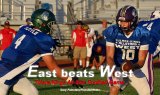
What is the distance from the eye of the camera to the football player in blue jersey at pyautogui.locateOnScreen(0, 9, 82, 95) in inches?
227

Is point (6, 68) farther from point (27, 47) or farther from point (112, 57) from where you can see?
point (112, 57)

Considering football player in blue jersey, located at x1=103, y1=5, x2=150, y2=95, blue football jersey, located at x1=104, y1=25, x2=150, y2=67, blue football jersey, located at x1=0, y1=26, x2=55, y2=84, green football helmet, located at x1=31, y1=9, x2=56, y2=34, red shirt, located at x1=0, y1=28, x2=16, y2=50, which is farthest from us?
red shirt, located at x1=0, y1=28, x2=16, y2=50

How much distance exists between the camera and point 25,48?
586cm

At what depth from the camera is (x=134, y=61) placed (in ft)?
22.5

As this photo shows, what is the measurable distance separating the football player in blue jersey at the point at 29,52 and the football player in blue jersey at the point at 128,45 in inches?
42.7

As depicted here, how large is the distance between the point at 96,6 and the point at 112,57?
826 inches

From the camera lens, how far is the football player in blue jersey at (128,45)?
654cm

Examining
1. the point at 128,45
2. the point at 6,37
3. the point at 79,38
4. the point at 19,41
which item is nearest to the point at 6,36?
the point at 6,37

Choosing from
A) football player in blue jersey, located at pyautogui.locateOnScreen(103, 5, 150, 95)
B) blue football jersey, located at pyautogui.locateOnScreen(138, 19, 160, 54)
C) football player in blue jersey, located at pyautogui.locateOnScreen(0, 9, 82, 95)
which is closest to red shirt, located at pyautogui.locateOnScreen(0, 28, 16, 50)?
blue football jersey, located at pyautogui.locateOnScreen(138, 19, 160, 54)

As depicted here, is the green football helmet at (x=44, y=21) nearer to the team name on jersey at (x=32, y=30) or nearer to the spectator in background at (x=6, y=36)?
the team name on jersey at (x=32, y=30)

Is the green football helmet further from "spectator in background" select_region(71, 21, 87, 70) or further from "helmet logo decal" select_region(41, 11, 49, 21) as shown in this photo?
"spectator in background" select_region(71, 21, 87, 70)

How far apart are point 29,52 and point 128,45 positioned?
1.45 metres

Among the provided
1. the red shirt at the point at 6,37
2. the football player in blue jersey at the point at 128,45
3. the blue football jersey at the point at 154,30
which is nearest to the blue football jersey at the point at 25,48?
the football player in blue jersey at the point at 128,45

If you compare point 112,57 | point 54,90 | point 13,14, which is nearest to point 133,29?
point 112,57
